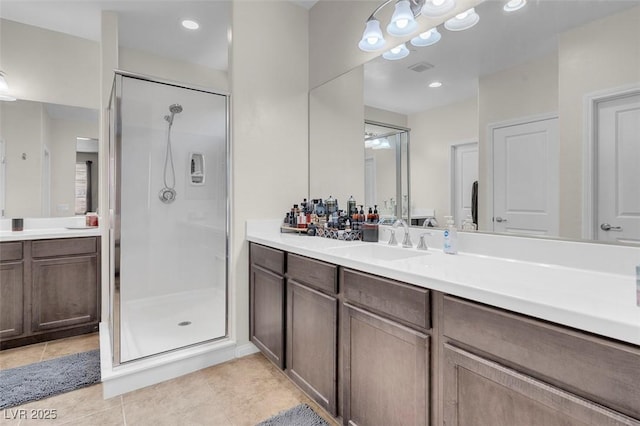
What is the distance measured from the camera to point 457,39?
1.73 metres

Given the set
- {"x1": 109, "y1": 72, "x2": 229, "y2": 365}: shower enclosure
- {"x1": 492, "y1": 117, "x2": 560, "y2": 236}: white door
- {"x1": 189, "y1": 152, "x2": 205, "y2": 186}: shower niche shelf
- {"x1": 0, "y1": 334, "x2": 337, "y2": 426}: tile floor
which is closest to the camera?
{"x1": 492, "y1": 117, "x2": 560, "y2": 236}: white door

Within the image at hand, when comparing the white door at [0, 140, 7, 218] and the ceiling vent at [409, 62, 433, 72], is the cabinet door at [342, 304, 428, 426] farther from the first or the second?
the white door at [0, 140, 7, 218]

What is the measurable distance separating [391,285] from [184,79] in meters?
3.54

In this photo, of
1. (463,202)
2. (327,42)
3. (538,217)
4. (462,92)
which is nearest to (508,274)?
(538,217)

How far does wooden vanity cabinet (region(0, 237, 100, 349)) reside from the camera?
95.8 inches

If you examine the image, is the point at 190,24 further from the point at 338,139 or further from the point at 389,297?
the point at 389,297

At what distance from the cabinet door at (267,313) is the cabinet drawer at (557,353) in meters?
1.23

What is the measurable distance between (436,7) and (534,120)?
82cm

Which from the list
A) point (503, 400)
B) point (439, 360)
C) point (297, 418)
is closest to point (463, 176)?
point (439, 360)

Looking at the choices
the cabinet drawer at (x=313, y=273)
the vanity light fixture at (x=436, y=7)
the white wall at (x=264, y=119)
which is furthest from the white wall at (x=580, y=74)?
the white wall at (x=264, y=119)

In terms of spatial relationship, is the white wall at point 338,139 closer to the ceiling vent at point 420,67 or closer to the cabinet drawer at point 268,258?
the ceiling vent at point 420,67

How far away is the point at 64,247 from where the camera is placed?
262cm

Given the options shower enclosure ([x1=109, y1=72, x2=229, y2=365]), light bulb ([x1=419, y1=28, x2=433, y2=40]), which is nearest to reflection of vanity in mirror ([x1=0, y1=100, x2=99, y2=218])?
shower enclosure ([x1=109, y1=72, x2=229, y2=365])

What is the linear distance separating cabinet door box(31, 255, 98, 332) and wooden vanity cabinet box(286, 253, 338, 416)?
191cm
